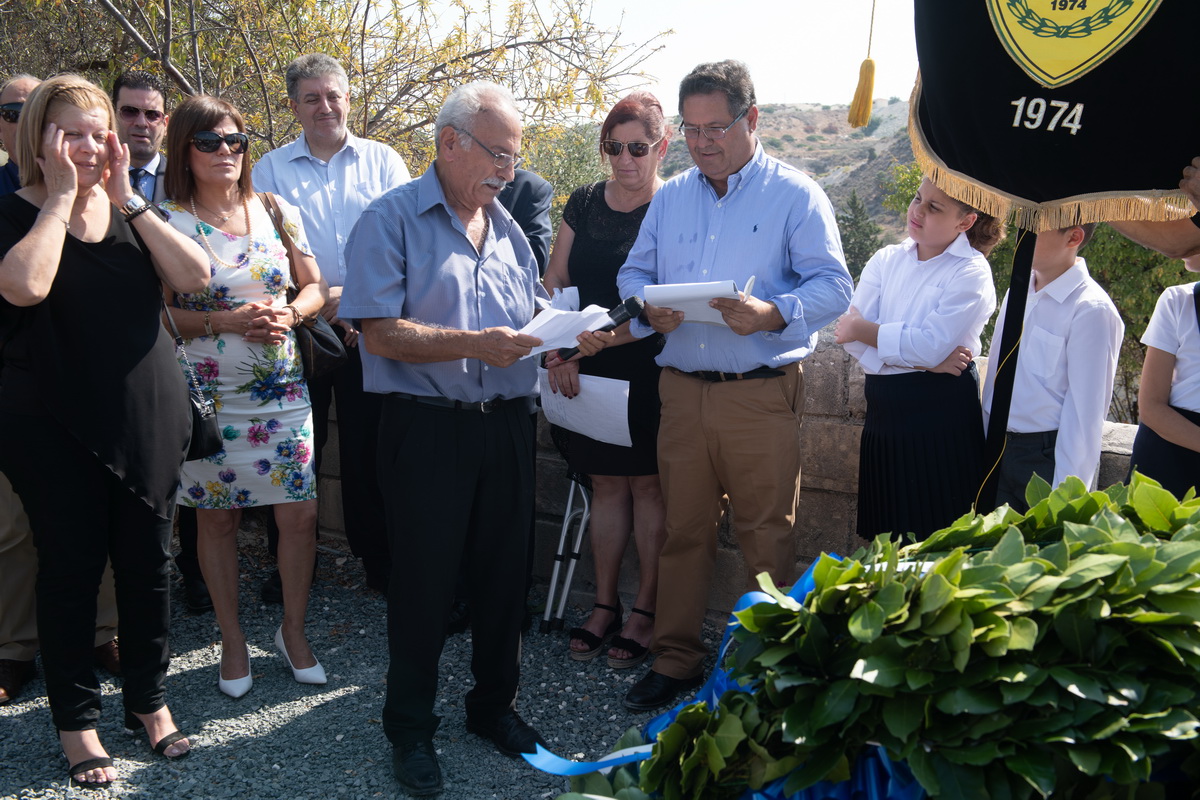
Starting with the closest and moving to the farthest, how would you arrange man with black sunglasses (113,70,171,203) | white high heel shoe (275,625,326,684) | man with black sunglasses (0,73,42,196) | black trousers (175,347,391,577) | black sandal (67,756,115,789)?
black sandal (67,756,115,789) < white high heel shoe (275,625,326,684) < man with black sunglasses (0,73,42,196) < man with black sunglasses (113,70,171,203) < black trousers (175,347,391,577)

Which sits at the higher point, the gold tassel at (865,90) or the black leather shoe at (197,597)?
the gold tassel at (865,90)

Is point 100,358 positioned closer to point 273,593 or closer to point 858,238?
point 273,593

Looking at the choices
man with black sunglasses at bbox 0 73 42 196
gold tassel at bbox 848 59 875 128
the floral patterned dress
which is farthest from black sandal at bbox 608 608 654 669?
man with black sunglasses at bbox 0 73 42 196

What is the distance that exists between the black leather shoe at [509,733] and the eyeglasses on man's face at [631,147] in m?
2.36

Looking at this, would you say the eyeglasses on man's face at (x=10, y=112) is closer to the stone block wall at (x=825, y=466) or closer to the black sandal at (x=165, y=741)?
the black sandal at (x=165, y=741)

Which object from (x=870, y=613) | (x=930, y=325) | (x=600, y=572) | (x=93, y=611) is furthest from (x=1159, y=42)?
(x=93, y=611)

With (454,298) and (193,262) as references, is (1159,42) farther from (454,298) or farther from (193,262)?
(193,262)

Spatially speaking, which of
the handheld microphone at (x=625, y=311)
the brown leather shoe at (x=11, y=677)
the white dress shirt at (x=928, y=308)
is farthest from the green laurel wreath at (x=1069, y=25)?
the brown leather shoe at (x=11, y=677)

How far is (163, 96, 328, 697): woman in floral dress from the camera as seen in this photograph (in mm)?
3758

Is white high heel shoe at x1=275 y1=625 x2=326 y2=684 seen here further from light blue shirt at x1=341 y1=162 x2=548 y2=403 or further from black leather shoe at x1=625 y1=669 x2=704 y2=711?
light blue shirt at x1=341 y1=162 x2=548 y2=403

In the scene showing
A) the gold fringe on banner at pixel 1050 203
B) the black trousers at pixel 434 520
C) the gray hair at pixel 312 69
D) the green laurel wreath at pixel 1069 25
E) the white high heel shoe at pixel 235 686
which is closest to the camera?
the green laurel wreath at pixel 1069 25

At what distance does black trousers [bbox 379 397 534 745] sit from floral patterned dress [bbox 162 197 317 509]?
0.68m

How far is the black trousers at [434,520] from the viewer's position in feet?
10.9

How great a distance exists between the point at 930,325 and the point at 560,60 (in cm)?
557
